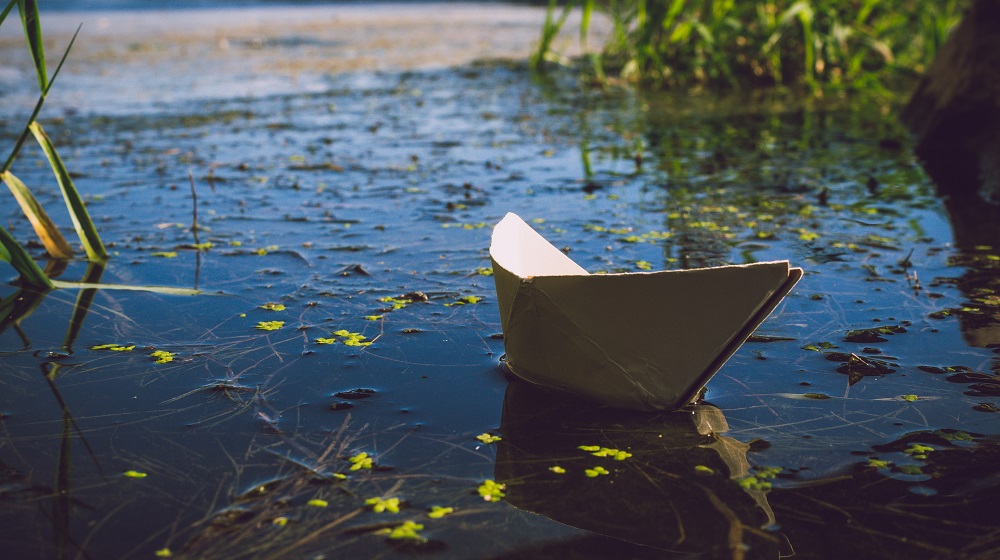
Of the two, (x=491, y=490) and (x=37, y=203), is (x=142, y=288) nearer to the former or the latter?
(x=37, y=203)

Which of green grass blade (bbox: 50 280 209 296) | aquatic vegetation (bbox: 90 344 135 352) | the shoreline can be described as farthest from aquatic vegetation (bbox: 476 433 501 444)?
the shoreline

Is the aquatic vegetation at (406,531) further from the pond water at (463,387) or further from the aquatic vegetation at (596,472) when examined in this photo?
the aquatic vegetation at (596,472)

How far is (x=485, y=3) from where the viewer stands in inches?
969

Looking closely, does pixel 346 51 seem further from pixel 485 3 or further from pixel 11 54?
pixel 485 3

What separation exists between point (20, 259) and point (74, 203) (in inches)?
14.6

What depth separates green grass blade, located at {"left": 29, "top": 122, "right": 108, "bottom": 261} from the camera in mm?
3281

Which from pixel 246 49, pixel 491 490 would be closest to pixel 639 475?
pixel 491 490

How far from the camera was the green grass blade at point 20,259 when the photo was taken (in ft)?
9.86

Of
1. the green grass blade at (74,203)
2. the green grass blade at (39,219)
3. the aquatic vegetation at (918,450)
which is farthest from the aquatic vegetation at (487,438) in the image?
the green grass blade at (39,219)

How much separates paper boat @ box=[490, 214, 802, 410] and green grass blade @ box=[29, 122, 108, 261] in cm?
185

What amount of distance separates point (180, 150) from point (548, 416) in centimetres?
473

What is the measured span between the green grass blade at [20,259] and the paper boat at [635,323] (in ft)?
5.76

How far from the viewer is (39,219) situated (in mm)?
3543

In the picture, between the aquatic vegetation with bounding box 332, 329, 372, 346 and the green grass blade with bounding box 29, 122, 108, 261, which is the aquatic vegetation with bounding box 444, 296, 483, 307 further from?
the green grass blade with bounding box 29, 122, 108, 261
